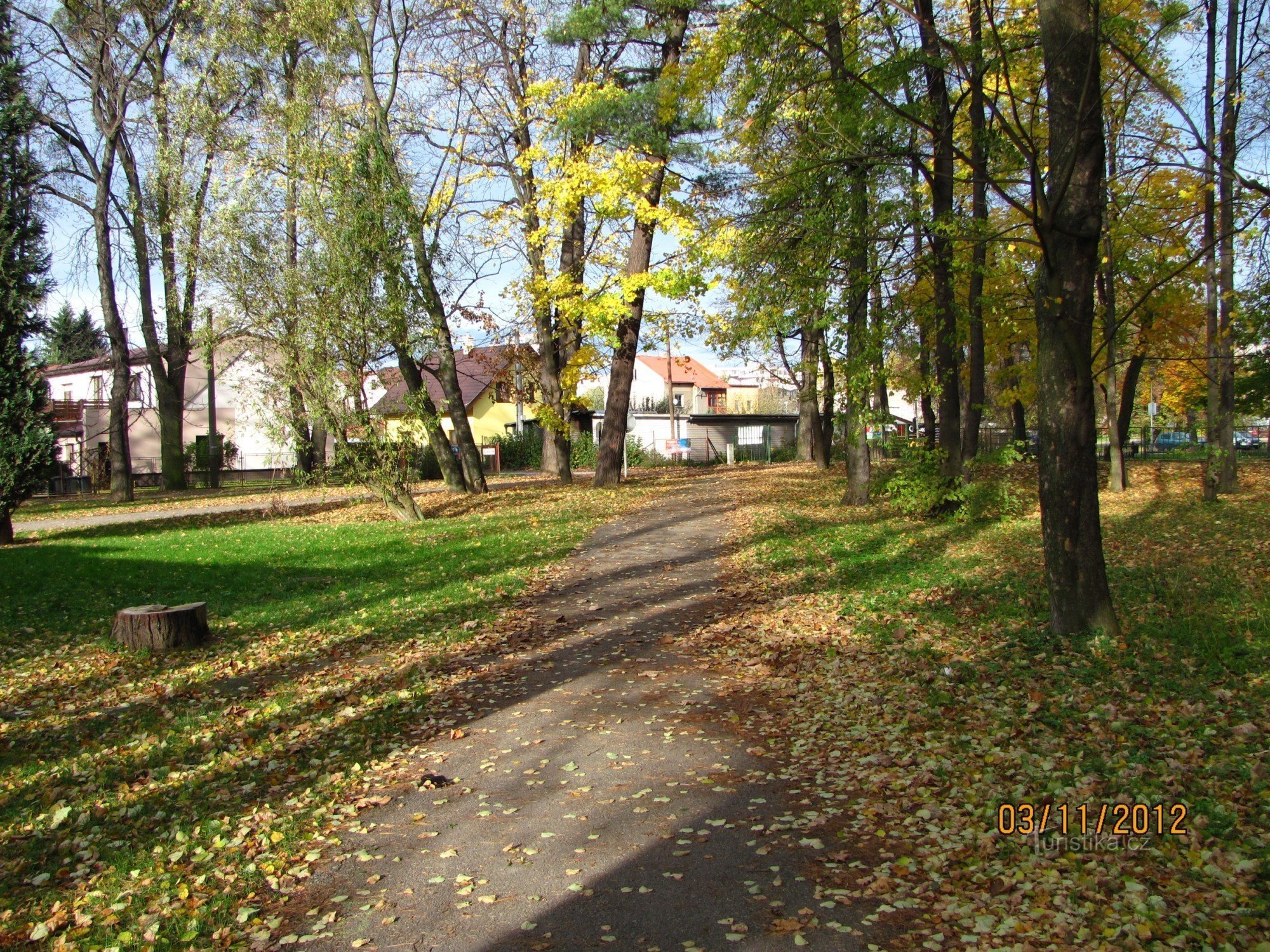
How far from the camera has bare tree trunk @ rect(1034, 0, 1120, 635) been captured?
21.0 feet

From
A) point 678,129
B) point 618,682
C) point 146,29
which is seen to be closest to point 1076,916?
point 618,682

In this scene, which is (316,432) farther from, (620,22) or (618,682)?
(618,682)

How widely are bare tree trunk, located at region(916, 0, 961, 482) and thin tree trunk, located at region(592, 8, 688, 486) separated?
8813 millimetres

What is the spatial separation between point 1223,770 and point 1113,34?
7.37 m

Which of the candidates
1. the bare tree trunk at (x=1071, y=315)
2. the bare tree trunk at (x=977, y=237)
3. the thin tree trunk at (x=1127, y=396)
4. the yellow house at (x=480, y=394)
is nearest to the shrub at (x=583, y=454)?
the yellow house at (x=480, y=394)

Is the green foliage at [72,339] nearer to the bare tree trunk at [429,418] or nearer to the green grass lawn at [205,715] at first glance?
the bare tree trunk at [429,418]

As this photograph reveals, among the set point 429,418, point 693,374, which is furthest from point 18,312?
point 693,374

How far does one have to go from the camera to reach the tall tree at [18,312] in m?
16.4

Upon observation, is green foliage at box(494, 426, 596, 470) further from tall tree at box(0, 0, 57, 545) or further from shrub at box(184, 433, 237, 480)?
tall tree at box(0, 0, 57, 545)

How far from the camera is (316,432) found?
92.2ft

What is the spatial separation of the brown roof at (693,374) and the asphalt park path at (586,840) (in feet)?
230
